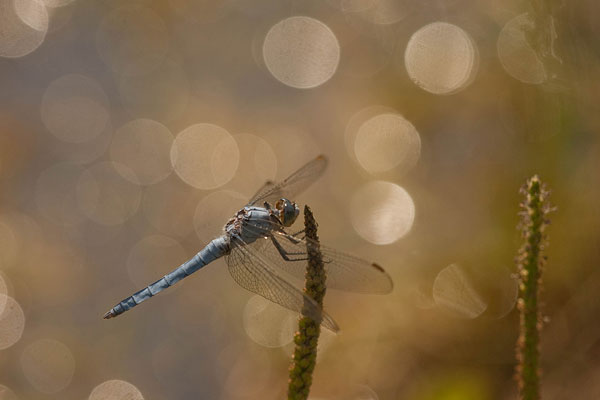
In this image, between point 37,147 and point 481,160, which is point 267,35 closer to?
point 37,147

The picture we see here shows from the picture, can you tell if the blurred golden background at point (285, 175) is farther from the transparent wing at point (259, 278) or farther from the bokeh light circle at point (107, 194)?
the transparent wing at point (259, 278)

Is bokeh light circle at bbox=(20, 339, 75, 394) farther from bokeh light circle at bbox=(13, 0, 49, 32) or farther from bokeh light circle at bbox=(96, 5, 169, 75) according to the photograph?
bokeh light circle at bbox=(13, 0, 49, 32)

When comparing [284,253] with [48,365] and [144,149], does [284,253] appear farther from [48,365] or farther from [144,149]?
[144,149]

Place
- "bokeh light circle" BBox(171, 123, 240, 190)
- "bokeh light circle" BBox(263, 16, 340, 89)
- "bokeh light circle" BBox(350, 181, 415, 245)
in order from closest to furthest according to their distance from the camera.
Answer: "bokeh light circle" BBox(350, 181, 415, 245) < "bokeh light circle" BBox(171, 123, 240, 190) < "bokeh light circle" BBox(263, 16, 340, 89)

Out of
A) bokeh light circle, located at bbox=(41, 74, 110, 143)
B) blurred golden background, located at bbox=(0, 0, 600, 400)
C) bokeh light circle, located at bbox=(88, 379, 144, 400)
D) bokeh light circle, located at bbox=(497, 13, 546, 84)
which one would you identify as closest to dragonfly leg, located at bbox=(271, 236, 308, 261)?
blurred golden background, located at bbox=(0, 0, 600, 400)

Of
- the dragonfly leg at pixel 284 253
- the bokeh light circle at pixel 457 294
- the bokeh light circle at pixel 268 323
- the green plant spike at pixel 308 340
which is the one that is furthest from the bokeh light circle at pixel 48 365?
the green plant spike at pixel 308 340
